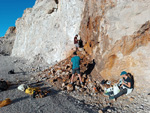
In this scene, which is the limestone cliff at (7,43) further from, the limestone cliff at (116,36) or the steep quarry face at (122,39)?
the steep quarry face at (122,39)

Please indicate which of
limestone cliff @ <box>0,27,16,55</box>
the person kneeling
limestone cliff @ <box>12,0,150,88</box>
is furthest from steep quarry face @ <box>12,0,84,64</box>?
limestone cliff @ <box>0,27,16,55</box>

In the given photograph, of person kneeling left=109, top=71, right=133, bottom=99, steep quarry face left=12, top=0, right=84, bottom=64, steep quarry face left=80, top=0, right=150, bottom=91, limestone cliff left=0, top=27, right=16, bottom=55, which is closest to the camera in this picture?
person kneeling left=109, top=71, right=133, bottom=99

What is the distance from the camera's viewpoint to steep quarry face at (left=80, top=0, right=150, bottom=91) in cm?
438

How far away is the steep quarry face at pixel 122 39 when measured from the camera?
4379mm

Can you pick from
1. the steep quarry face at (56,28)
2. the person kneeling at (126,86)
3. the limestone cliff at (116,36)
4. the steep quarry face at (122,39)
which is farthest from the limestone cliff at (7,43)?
the person kneeling at (126,86)

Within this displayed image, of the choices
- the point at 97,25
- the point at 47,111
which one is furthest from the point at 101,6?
the point at 47,111

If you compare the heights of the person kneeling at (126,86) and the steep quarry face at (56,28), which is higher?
the steep quarry face at (56,28)

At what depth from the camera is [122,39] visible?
16.3ft

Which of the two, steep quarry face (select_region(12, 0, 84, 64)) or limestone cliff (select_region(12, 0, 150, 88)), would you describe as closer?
limestone cliff (select_region(12, 0, 150, 88))

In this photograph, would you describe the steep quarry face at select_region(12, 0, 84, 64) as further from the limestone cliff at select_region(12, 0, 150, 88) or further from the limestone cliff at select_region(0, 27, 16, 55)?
the limestone cliff at select_region(0, 27, 16, 55)

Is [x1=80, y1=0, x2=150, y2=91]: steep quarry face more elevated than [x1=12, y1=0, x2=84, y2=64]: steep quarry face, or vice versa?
[x1=12, y1=0, x2=84, y2=64]: steep quarry face

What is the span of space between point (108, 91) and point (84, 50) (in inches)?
151

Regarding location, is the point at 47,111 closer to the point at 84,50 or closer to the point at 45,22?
the point at 84,50

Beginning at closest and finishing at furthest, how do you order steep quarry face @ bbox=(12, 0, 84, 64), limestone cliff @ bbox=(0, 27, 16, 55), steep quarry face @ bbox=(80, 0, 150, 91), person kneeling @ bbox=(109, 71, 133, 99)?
person kneeling @ bbox=(109, 71, 133, 99), steep quarry face @ bbox=(80, 0, 150, 91), steep quarry face @ bbox=(12, 0, 84, 64), limestone cliff @ bbox=(0, 27, 16, 55)
